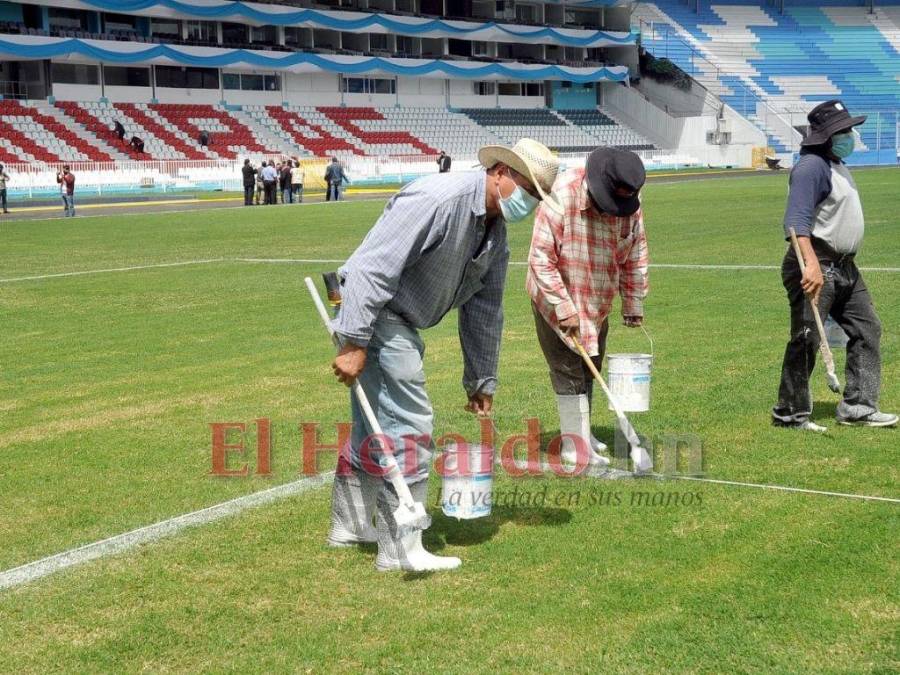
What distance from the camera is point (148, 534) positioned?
5.63 m

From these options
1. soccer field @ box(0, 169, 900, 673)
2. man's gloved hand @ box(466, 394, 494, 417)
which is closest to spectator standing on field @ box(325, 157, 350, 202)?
soccer field @ box(0, 169, 900, 673)

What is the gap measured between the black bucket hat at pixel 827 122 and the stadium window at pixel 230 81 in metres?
58.4

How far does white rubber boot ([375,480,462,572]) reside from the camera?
502 cm

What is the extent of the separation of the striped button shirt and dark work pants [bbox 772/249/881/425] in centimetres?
274

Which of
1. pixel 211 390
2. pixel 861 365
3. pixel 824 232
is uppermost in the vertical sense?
pixel 824 232

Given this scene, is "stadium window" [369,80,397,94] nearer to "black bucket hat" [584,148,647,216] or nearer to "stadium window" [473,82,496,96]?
"stadium window" [473,82,496,96]

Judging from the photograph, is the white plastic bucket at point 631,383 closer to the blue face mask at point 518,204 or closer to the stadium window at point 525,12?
the blue face mask at point 518,204

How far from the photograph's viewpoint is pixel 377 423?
502cm

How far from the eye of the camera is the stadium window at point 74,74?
56.0 meters

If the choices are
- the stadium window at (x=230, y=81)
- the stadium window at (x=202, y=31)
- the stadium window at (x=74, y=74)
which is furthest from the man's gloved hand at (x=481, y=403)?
the stadium window at (x=202, y=31)

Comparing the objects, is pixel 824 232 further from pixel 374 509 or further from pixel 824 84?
pixel 824 84

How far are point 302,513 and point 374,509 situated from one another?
0.63m

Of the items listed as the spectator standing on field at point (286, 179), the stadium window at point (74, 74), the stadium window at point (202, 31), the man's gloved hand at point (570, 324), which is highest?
the stadium window at point (202, 31)

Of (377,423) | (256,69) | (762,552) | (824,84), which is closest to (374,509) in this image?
(377,423)
